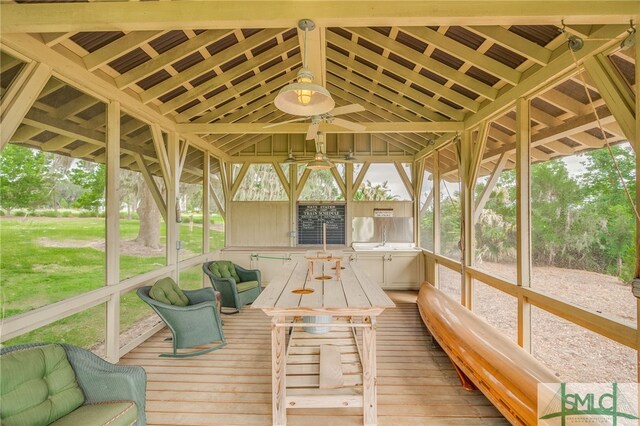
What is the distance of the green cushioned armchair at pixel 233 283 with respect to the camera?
5262 millimetres

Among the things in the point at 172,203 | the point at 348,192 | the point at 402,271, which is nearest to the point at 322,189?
the point at 348,192

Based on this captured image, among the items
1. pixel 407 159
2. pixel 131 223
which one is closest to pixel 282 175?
pixel 407 159

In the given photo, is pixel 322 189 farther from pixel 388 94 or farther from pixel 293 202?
pixel 388 94

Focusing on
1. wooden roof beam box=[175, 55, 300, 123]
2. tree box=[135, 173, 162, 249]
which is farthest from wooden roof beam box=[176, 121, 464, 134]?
tree box=[135, 173, 162, 249]

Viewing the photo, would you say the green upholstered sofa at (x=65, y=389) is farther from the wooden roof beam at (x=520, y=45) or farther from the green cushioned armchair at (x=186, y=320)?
the wooden roof beam at (x=520, y=45)

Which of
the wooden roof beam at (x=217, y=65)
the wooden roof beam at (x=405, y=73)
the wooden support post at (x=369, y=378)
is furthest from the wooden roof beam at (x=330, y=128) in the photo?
the wooden support post at (x=369, y=378)

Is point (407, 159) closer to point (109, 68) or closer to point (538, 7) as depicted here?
point (538, 7)

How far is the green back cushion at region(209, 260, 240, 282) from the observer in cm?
549

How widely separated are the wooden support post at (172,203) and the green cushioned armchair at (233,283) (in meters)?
0.52

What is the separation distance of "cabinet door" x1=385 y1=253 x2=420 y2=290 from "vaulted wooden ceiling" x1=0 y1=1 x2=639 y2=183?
231cm

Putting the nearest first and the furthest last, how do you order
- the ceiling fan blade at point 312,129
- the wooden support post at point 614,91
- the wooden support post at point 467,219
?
the wooden support post at point 614,91, the ceiling fan blade at point 312,129, the wooden support post at point 467,219

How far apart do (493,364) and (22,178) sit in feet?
13.6

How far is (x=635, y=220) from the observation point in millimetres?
2283

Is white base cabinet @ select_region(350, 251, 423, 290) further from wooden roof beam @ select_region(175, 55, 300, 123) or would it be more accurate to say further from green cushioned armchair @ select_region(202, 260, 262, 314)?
Result: wooden roof beam @ select_region(175, 55, 300, 123)
